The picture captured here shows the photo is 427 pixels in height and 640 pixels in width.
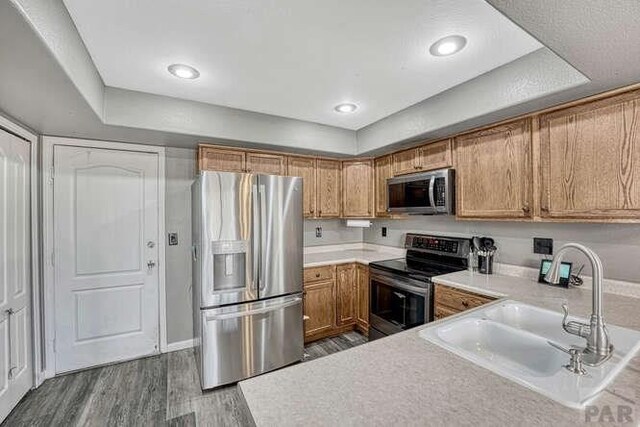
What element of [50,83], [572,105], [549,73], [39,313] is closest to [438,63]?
[549,73]

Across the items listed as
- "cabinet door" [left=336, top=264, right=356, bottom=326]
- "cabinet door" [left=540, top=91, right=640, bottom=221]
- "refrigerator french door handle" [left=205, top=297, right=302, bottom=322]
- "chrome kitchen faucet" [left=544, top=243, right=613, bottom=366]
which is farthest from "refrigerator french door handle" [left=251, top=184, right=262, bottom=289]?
"cabinet door" [left=540, top=91, right=640, bottom=221]

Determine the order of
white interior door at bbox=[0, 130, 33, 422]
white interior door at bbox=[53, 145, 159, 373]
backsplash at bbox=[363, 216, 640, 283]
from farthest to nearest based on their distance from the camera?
white interior door at bbox=[53, 145, 159, 373], white interior door at bbox=[0, 130, 33, 422], backsplash at bbox=[363, 216, 640, 283]

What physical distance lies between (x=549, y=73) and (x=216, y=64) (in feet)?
6.77

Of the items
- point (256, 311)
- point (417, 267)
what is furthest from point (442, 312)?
point (256, 311)

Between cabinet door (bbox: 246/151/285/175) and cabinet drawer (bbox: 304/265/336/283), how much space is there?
1.10 meters

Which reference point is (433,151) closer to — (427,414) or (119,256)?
(427,414)

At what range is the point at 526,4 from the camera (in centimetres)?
104

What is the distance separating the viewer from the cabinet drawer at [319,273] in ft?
9.79

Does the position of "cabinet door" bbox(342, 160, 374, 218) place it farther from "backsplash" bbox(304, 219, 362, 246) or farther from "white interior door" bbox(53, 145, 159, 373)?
"white interior door" bbox(53, 145, 159, 373)

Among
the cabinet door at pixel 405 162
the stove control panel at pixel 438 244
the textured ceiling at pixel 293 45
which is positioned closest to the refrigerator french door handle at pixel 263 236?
the textured ceiling at pixel 293 45

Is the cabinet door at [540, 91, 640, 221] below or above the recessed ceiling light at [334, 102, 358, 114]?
below

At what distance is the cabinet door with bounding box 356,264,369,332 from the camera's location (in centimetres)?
312

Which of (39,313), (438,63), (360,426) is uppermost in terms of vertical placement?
(438,63)

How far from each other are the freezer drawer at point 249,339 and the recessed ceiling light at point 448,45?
217cm
